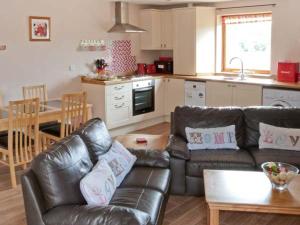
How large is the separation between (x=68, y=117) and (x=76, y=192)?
2203mm

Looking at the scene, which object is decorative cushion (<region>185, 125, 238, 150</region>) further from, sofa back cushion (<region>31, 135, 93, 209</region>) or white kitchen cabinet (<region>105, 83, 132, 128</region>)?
white kitchen cabinet (<region>105, 83, 132, 128</region>)

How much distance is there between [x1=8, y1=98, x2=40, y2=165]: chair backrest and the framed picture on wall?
167 cm

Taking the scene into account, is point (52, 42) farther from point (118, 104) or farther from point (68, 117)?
point (68, 117)

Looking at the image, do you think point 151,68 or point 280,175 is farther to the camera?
point 151,68

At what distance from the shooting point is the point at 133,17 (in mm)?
7016

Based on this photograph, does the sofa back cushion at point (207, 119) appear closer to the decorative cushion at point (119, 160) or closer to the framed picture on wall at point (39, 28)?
the decorative cushion at point (119, 160)

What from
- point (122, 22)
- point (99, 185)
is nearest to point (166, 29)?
point (122, 22)

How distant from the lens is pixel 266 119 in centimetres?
400

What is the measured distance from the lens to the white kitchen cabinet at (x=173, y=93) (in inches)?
267

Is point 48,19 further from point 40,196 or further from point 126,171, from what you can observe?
point 40,196

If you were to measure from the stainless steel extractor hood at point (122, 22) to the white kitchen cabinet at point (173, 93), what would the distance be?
1.10m

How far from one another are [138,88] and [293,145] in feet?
10.7

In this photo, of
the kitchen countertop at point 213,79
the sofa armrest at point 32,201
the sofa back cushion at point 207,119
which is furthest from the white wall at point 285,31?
the sofa armrest at point 32,201

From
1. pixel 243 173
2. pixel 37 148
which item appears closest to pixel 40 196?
pixel 243 173
